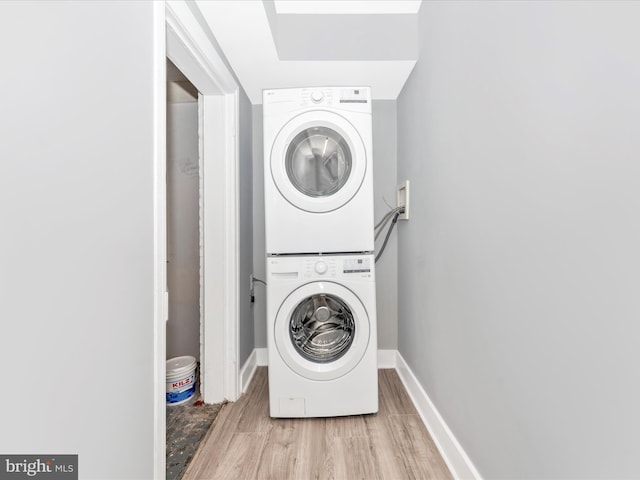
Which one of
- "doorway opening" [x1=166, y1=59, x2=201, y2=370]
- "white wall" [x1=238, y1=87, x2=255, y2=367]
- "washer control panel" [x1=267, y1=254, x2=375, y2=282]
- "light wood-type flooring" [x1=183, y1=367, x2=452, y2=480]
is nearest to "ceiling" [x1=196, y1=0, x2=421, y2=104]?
"white wall" [x1=238, y1=87, x2=255, y2=367]

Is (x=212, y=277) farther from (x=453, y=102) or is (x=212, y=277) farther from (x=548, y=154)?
(x=548, y=154)

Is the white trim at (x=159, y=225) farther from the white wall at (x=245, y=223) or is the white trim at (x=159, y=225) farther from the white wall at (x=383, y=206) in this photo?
the white wall at (x=383, y=206)

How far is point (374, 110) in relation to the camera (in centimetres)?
251

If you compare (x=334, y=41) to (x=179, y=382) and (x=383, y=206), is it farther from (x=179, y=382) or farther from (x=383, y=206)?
(x=179, y=382)

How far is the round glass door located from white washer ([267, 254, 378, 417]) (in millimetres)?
73

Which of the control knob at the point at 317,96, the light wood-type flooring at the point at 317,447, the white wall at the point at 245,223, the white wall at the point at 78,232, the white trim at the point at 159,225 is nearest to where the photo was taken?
the white wall at the point at 78,232

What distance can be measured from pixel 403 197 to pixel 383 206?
0.28m

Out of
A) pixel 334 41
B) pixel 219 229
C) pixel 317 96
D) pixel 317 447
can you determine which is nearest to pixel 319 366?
pixel 317 447

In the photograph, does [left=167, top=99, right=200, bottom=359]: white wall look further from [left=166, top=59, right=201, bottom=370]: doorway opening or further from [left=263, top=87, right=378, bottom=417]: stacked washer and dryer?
[left=263, top=87, right=378, bottom=417]: stacked washer and dryer

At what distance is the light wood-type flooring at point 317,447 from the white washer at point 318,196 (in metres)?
0.97

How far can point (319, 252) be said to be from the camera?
71.4 inches

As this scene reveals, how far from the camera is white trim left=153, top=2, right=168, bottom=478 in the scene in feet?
3.55

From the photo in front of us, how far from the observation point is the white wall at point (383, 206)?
2.49m

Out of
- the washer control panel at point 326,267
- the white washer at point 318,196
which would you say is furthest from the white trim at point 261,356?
the white washer at point 318,196
